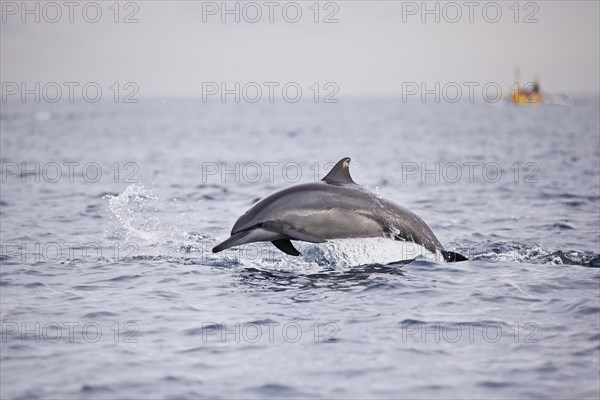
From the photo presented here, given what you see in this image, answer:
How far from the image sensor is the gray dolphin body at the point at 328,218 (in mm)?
13523

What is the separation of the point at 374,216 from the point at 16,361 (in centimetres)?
→ 686

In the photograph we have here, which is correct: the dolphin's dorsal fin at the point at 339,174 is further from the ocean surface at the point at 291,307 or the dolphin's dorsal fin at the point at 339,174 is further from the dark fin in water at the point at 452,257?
the dark fin in water at the point at 452,257

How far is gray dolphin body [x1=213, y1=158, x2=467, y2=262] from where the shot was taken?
532 inches

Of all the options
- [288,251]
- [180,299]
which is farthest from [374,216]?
[180,299]

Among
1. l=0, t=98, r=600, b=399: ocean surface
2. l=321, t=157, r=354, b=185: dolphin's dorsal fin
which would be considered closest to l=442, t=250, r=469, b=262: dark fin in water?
l=0, t=98, r=600, b=399: ocean surface

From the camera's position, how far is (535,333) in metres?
10.4

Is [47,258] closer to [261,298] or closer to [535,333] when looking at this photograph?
[261,298]

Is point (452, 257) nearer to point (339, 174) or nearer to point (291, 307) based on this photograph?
point (339, 174)

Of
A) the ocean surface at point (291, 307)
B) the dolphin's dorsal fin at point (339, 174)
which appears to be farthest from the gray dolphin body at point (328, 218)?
the ocean surface at point (291, 307)

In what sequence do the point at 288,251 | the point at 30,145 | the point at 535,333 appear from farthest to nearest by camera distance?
the point at 30,145 → the point at 288,251 → the point at 535,333

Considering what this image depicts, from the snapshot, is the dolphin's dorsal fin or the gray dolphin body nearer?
the gray dolphin body

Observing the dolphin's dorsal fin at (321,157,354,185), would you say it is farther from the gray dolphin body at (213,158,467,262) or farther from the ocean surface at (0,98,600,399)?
the ocean surface at (0,98,600,399)

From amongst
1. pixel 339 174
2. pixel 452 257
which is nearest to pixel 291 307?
pixel 339 174

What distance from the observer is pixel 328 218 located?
14008 millimetres
